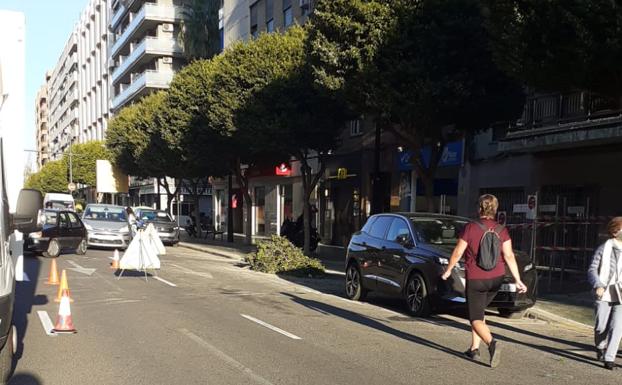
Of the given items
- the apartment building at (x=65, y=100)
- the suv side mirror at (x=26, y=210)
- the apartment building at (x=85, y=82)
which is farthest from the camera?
the apartment building at (x=65, y=100)

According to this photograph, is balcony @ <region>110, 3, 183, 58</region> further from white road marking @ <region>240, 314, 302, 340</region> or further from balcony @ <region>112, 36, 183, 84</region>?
white road marking @ <region>240, 314, 302, 340</region>

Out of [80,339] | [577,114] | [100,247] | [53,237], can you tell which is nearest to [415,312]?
[80,339]

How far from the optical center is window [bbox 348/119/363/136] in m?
26.6

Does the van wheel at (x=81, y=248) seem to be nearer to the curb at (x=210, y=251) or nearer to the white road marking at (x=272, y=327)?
the curb at (x=210, y=251)

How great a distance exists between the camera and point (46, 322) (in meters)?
8.32

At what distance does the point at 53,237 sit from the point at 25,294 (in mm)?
7695

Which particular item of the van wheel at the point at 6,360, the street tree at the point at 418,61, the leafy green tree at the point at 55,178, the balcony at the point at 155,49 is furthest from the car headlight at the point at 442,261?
the leafy green tree at the point at 55,178

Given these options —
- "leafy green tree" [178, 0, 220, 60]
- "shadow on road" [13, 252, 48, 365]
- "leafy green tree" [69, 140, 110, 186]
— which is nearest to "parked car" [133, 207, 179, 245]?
"shadow on road" [13, 252, 48, 365]

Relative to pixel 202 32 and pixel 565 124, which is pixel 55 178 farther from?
pixel 565 124

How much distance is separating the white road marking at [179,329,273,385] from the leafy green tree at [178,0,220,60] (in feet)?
141

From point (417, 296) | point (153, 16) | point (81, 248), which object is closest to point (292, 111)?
point (81, 248)

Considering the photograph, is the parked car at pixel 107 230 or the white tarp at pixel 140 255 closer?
the white tarp at pixel 140 255

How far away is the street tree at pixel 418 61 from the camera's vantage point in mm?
13820

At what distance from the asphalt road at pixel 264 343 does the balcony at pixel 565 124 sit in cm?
595
